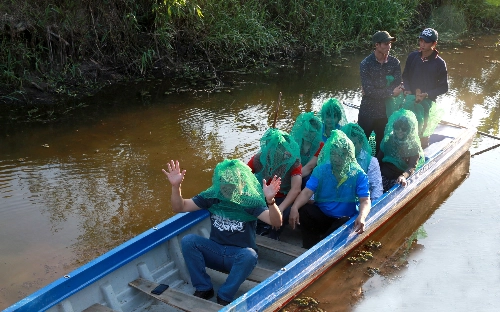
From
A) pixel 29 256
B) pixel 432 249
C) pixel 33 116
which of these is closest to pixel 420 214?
pixel 432 249

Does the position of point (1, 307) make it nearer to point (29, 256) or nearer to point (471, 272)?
point (29, 256)

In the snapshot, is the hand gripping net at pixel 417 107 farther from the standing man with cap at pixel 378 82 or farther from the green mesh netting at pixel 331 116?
the green mesh netting at pixel 331 116

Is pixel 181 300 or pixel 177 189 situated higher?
pixel 177 189

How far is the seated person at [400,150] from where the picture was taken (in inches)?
248

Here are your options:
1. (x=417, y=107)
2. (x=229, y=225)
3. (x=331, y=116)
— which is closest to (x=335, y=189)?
(x=229, y=225)

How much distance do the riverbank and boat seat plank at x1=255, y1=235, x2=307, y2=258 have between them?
580 centimetres

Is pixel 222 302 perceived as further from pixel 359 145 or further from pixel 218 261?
pixel 359 145

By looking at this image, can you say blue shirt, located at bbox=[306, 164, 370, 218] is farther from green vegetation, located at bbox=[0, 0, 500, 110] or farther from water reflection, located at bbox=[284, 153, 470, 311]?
green vegetation, located at bbox=[0, 0, 500, 110]

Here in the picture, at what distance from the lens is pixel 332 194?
555 cm

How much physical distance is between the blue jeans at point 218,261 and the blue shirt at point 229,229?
51 millimetres

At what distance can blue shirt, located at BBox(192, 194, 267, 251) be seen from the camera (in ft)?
15.6

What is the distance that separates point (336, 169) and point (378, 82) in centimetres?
223

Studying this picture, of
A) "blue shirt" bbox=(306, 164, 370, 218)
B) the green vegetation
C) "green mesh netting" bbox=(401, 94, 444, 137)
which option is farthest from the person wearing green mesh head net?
the green vegetation

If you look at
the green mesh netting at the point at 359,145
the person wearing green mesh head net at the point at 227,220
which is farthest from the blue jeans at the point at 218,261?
the green mesh netting at the point at 359,145
